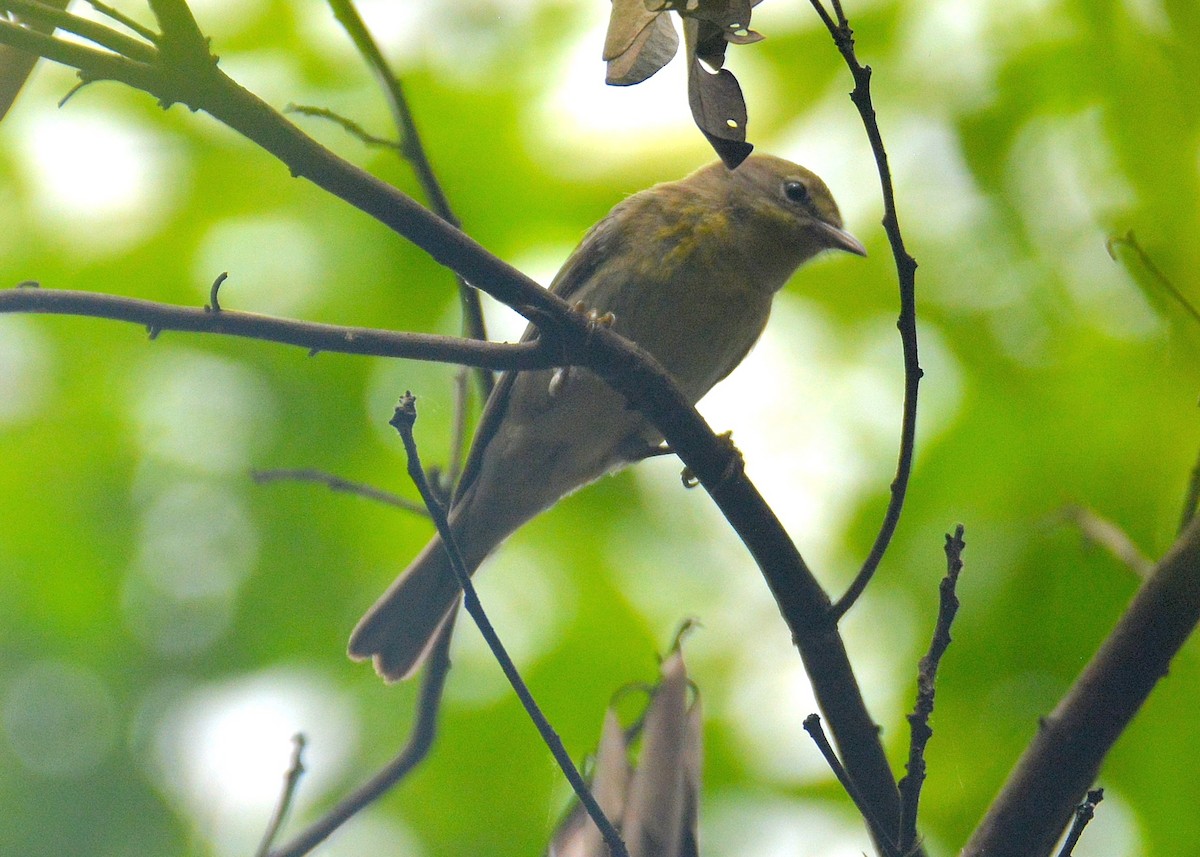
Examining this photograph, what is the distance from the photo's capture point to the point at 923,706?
2129 millimetres

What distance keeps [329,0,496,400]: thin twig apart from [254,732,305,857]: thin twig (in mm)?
1177

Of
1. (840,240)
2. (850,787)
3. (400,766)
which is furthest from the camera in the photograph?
(840,240)

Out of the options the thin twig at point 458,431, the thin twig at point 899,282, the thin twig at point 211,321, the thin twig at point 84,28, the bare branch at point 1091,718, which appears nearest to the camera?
the thin twig at point 84,28

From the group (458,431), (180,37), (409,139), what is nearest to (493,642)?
(180,37)

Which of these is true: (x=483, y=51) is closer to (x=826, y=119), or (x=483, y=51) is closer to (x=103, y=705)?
(x=826, y=119)

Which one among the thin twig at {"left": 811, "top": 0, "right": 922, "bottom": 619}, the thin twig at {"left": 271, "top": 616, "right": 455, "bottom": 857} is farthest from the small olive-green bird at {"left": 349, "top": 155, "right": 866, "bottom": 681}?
the thin twig at {"left": 811, "top": 0, "right": 922, "bottom": 619}

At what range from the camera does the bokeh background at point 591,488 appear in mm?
3729

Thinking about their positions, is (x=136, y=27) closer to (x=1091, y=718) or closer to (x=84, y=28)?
(x=84, y=28)

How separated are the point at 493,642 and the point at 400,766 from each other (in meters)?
1.02

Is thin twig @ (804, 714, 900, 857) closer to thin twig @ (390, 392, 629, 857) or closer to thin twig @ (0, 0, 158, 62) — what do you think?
thin twig @ (390, 392, 629, 857)

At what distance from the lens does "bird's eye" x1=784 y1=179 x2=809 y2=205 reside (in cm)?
458

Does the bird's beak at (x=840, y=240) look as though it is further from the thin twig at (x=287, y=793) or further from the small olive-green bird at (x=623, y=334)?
the thin twig at (x=287, y=793)

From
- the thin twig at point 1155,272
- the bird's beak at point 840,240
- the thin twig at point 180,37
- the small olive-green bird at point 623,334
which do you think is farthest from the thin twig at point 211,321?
the bird's beak at point 840,240

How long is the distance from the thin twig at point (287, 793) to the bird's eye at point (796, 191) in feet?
8.51
